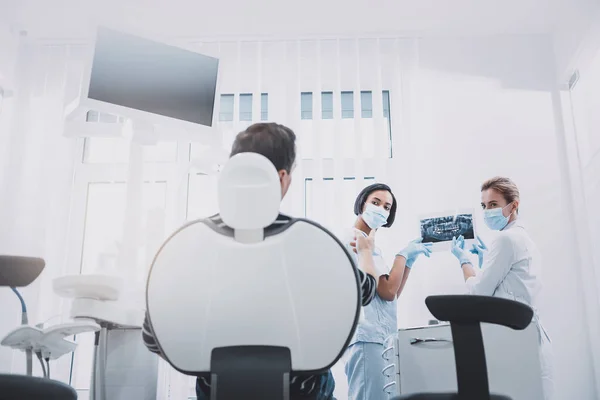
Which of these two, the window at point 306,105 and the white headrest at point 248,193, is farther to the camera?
the window at point 306,105

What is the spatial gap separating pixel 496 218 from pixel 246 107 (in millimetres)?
1708

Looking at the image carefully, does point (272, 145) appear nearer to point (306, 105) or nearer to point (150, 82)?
point (150, 82)

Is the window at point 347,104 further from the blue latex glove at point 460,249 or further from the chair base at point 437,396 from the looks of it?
the chair base at point 437,396

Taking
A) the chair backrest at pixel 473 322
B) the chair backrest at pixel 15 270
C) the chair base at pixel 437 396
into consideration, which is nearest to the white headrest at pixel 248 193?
the chair backrest at pixel 473 322

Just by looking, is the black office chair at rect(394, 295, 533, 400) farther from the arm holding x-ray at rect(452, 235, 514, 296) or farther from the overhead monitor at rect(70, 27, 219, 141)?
the overhead monitor at rect(70, 27, 219, 141)

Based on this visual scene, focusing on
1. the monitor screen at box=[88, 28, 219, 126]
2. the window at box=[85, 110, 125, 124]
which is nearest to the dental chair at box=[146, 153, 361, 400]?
the monitor screen at box=[88, 28, 219, 126]

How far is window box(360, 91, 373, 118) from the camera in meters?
3.70

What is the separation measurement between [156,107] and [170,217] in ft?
3.69

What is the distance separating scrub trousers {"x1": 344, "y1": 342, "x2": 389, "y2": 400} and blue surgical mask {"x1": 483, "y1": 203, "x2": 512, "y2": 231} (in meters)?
0.89

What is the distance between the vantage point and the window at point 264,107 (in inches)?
146

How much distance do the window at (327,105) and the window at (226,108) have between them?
22.7 inches

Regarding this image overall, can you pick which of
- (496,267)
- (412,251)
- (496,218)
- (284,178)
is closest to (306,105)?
(412,251)

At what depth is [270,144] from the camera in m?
1.32

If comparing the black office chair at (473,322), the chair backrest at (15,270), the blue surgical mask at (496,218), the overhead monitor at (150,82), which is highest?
the overhead monitor at (150,82)
